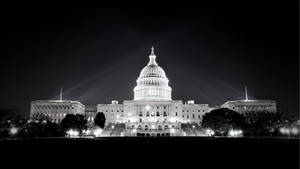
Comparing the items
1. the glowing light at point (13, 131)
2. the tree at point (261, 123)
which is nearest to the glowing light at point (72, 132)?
the glowing light at point (13, 131)

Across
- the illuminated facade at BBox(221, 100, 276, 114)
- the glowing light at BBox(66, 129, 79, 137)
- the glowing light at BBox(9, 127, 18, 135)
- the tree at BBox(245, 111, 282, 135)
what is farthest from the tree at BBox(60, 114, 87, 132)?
the illuminated facade at BBox(221, 100, 276, 114)

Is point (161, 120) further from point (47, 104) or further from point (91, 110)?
point (47, 104)

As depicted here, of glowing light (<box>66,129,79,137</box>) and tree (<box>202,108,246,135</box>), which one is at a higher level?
tree (<box>202,108,246,135</box>)

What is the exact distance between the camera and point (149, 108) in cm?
14562

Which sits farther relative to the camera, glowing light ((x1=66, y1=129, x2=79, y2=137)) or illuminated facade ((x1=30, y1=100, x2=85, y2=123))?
illuminated facade ((x1=30, y1=100, x2=85, y2=123))

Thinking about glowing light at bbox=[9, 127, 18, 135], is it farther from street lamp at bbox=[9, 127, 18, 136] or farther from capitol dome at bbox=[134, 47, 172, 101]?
capitol dome at bbox=[134, 47, 172, 101]

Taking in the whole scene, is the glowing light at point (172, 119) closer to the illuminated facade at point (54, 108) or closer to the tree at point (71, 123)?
the illuminated facade at point (54, 108)

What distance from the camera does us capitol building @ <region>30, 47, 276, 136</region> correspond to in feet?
466

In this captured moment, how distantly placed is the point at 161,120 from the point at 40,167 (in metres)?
130

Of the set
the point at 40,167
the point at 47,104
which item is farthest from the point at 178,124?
the point at 40,167

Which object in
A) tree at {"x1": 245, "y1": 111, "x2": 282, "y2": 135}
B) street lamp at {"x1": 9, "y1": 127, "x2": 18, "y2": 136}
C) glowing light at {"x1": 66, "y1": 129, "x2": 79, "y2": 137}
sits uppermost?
tree at {"x1": 245, "y1": 111, "x2": 282, "y2": 135}

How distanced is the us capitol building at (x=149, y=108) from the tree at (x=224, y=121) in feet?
104

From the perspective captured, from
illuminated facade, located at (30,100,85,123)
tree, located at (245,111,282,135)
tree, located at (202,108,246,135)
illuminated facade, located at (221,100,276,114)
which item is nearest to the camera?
tree, located at (245,111,282,135)

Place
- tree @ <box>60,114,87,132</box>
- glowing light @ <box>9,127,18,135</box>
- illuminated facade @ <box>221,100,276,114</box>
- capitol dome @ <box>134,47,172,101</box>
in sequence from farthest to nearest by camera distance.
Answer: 1. capitol dome @ <box>134,47,172,101</box>
2. illuminated facade @ <box>221,100,276,114</box>
3. tree @ <box>60,114,87,132</box>
4. glowing light @ <box>9,127,18,135</box>
